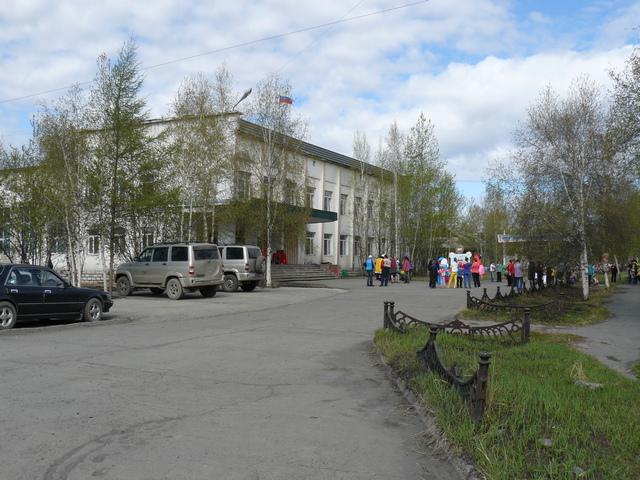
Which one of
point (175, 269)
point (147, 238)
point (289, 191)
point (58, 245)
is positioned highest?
point (289, 191)

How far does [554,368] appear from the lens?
7883 mm

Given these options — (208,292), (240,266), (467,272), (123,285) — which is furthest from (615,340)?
(467,272)

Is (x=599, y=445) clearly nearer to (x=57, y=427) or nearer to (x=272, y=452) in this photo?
(x=272, y=452)

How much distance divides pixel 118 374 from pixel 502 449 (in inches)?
214

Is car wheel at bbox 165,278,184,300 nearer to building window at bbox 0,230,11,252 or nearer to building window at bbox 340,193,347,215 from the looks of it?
building window at bbox 0,230,11,252

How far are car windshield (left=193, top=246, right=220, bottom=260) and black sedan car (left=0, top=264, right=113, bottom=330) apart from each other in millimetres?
7114

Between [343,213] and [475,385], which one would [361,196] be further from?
[475,385]

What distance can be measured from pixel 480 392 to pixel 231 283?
73.3ft

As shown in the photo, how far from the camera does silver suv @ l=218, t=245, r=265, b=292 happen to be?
26484 millimetres

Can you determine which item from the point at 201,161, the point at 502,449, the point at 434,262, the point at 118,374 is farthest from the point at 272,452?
the point at 434,262

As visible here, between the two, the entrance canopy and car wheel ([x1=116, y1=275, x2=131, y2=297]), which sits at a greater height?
the entrance canopy

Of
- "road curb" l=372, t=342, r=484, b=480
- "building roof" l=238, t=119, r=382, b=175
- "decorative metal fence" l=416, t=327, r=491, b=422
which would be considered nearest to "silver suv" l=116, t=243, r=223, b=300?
"road curb" l=372, t=342, r=484, b=480

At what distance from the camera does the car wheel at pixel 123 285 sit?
917 inches

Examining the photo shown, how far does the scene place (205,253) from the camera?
22.3 metres
